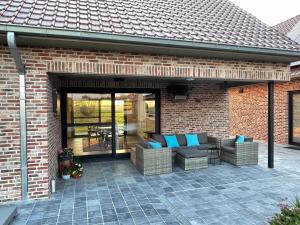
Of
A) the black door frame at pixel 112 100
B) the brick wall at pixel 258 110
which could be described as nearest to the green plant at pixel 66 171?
the black door frame at pixel 112 100

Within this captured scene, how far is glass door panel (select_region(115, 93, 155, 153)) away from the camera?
790 cm

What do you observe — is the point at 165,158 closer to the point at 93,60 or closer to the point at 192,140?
the point at 192,140

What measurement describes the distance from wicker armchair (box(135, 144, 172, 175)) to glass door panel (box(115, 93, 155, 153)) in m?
2.05

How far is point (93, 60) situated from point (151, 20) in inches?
72.7

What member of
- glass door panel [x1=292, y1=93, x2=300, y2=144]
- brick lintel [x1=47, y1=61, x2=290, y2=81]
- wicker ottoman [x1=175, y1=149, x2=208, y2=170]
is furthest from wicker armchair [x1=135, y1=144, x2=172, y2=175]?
glass door panel [x1=292, y1=93, x2=300, y2=144]

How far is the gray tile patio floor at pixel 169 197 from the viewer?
3.59 metres

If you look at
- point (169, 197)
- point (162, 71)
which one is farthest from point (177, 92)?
point (169, 197)

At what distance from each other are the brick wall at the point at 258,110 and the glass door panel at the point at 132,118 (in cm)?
651

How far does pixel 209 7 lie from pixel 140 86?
364 centimetres

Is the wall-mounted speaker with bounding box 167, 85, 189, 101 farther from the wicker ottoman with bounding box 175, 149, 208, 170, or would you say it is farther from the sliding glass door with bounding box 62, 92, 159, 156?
the wicker ottoman with bounding box 175, 149, 208, 170

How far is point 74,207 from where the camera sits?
13.1 feet

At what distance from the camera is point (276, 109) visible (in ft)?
35.1

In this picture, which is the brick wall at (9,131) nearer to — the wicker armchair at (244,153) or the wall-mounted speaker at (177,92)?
the wall-mounted speaker at (177,92)

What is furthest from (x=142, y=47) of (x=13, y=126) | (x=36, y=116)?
(x=13, y=126)
